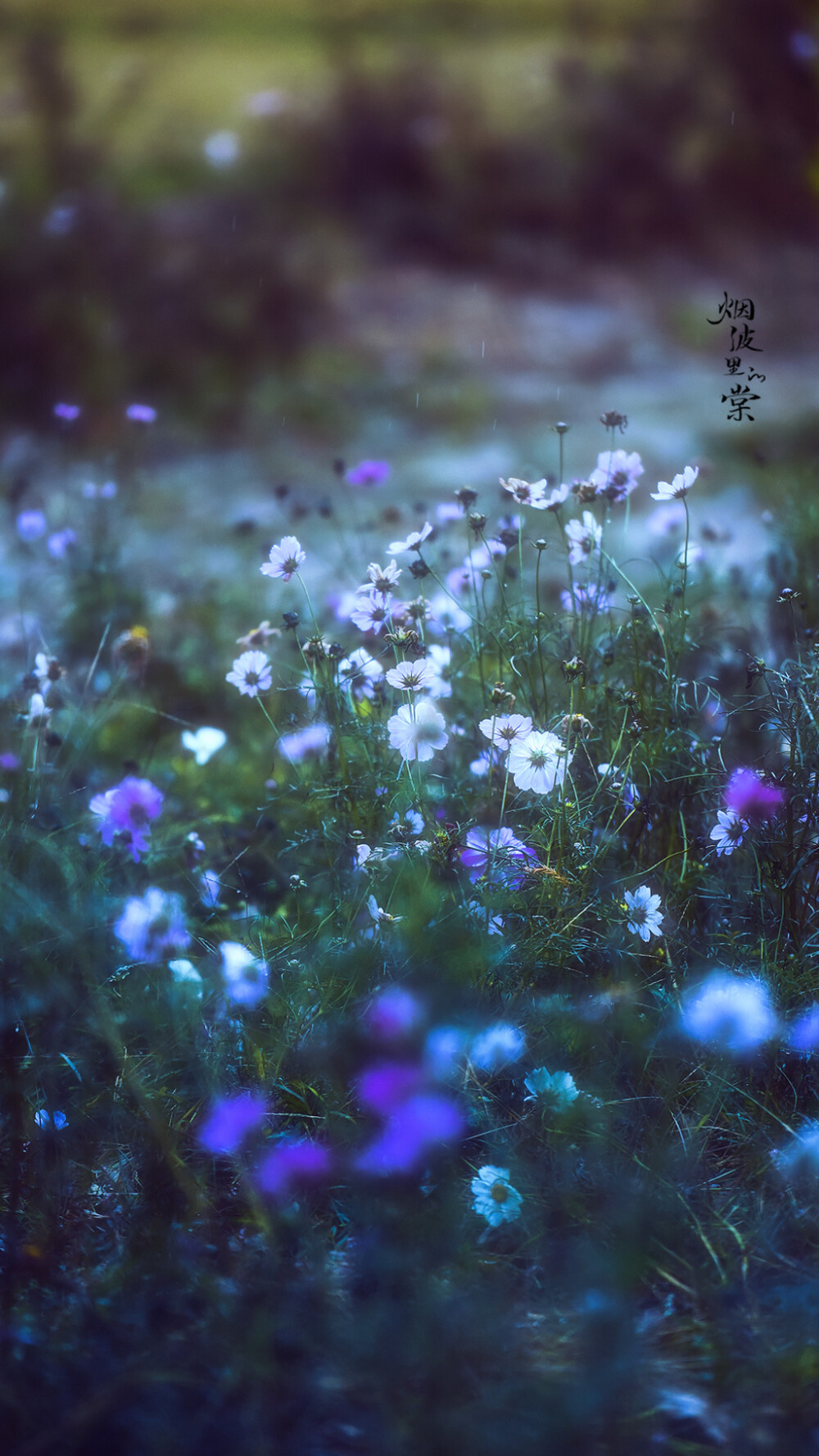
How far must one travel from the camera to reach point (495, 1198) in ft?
3.29

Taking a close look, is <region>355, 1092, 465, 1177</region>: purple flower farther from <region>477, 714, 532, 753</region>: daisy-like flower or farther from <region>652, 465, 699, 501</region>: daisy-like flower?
<region>652, 465, 699, 501</region>: daisy-like flower

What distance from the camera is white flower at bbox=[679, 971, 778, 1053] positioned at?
3.42ft

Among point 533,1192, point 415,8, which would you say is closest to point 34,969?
point 533,1192

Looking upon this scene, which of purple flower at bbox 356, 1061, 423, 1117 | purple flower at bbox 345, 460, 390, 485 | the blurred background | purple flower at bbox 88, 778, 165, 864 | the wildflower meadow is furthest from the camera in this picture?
the blurred background

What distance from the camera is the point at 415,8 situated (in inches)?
273

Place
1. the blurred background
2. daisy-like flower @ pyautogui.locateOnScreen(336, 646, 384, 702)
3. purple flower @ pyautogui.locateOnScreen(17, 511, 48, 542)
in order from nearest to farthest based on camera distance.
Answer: daisy-like flower @ pyautogui.locateOnScreen(336, 646, 384, 702), purple flower @ pyautogui.locateOnScreen(17, 511, 48, 542), the blurred background

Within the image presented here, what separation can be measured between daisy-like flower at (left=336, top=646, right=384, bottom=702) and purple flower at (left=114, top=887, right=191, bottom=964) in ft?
1.20

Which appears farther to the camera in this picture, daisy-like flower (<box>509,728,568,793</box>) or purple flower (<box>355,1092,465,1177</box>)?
daisy-like flower (<box>509,728,568,793</box>)

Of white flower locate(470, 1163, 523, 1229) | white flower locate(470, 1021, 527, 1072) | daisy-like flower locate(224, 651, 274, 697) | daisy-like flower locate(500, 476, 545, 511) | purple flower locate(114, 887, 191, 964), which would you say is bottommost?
white flower locate(470, 1163, 523, 1229)

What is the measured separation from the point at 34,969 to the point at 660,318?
20.8 ft

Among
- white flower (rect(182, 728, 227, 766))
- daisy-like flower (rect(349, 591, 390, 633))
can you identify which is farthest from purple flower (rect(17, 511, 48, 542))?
daisy-like flower (rect(349, 591, 390, 633))

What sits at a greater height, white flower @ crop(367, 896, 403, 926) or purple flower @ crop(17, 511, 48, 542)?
purple flower @ crop(17, 511, 48, 542)

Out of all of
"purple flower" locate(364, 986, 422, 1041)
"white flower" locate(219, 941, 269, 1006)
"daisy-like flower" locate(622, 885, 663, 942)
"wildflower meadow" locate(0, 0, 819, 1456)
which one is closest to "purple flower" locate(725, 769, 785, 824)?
"wildflower meadow" locate(0, 0, 819, 1456)

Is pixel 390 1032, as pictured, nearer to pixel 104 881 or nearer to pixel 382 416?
pixel 104 881
